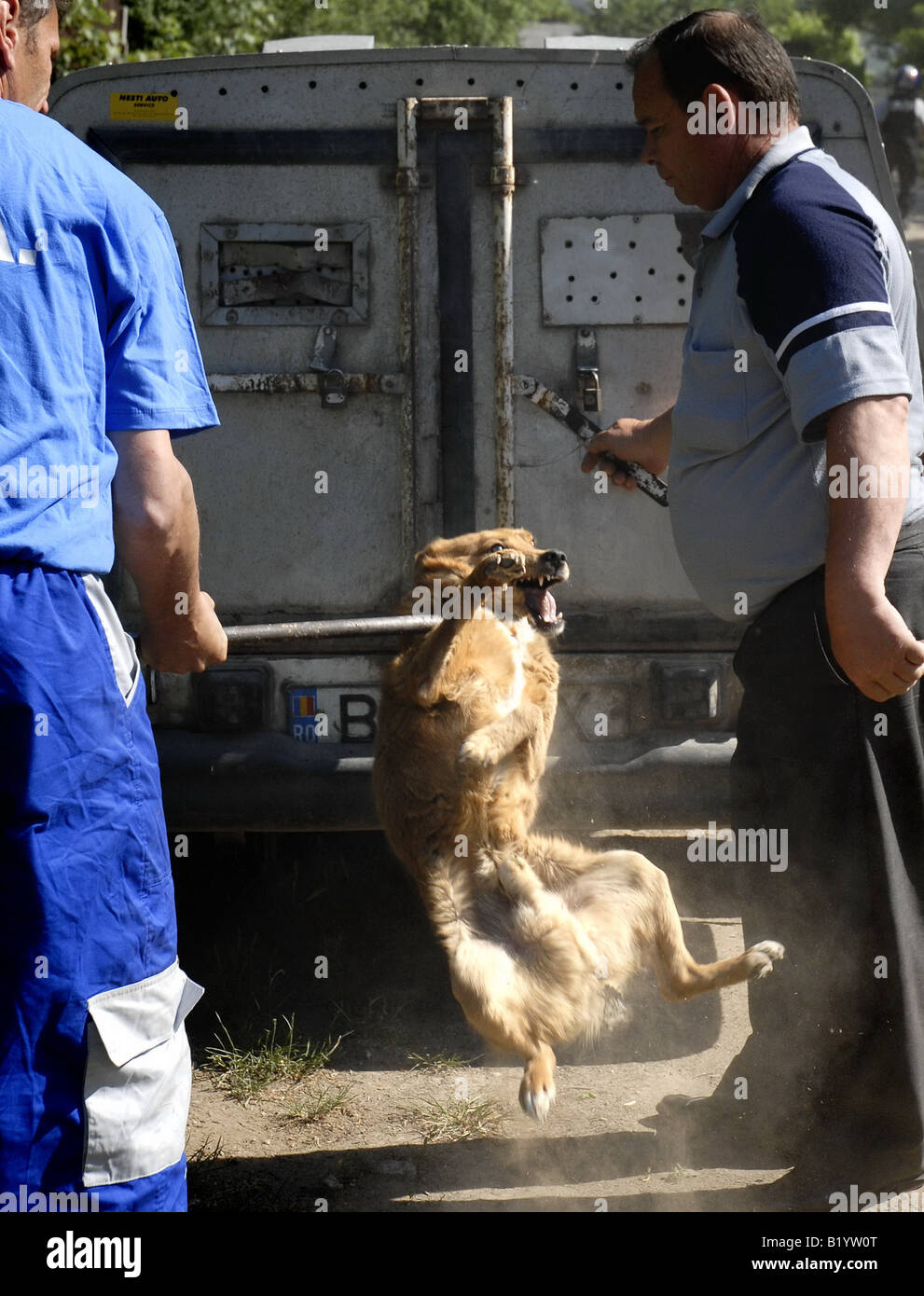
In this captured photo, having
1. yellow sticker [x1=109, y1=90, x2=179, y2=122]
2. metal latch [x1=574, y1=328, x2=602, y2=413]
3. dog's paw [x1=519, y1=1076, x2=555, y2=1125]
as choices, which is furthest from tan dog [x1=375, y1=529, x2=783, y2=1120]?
yellow sticker [x1=109, y1=90, x2=179, y2=122]

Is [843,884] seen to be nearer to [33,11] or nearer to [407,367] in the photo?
[407,367]

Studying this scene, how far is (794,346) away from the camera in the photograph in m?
2.67

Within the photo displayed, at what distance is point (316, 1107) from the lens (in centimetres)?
387

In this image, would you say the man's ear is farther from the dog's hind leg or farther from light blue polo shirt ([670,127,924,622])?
the dog's hind leg

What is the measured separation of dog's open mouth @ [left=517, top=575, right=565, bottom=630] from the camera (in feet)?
12.6

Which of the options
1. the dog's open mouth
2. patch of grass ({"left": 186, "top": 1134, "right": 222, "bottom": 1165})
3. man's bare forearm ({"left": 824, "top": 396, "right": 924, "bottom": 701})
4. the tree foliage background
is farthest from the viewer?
the tree foliage background

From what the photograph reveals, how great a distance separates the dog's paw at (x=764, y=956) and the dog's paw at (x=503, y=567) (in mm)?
1272

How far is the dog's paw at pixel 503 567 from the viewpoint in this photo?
11.6 feet
